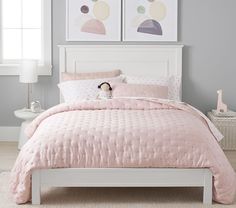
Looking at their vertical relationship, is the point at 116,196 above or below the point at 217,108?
below

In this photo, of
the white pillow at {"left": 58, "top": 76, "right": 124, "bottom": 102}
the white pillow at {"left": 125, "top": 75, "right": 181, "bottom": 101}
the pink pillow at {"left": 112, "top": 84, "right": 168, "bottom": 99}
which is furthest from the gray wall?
the pink pillow at {"left": 112, "top": 84, "right": 168, "bottom": 99}

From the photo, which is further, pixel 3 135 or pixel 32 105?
pixel 3 135

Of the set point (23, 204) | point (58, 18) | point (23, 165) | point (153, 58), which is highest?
point (58, 18)

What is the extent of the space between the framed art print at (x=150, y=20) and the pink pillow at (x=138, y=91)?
702mm

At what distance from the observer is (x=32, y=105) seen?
595 centimetres

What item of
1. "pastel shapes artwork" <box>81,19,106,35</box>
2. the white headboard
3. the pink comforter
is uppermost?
"pastel shapes artwork" <box>81,19,106,35</box>

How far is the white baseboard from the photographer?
6359 mm

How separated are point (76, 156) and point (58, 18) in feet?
7.99

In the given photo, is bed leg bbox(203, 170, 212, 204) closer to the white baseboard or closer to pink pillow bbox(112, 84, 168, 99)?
pink pillow bbox(112, 84, 168, 99)

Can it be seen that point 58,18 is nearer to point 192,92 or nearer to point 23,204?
point 192,92

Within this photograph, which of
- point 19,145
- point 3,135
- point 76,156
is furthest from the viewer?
point 3,135

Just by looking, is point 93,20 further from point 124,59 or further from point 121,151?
point 121,151

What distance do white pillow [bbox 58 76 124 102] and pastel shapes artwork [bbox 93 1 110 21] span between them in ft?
2.17

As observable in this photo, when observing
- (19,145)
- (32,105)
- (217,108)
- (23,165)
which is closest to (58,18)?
(32,105)
